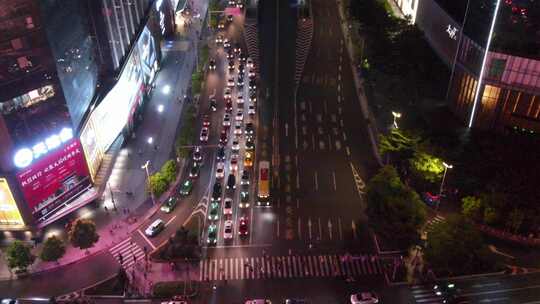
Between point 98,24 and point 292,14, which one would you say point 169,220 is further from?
point 292,14

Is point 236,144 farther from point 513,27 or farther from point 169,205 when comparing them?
point 513,27

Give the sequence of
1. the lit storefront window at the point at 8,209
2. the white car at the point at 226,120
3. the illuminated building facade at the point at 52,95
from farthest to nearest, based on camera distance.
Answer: the white car at the point at 226,120, the lit storefront window at the point at 8,209, the illuminated building facade at the point at 52,95

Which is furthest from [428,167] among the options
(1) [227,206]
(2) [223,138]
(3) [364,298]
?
(2) [223,138]

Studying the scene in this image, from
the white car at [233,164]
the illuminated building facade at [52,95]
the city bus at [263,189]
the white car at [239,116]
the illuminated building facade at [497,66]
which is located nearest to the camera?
Result: the illuminated building facade at [52,95]

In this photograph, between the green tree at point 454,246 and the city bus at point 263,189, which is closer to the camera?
the green tree at point 454,246

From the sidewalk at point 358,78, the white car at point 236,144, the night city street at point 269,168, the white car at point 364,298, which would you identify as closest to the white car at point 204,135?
the night city street at point 269,168

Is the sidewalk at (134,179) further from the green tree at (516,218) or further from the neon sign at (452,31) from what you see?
the neon sign at (452,31)

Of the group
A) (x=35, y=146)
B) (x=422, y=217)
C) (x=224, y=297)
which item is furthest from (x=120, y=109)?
(x=422, y=217)

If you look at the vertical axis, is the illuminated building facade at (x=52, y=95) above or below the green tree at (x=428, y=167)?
above

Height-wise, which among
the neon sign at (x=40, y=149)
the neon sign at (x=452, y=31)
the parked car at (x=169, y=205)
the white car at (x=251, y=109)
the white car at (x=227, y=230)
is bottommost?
the white car at (x=227, y=230)
